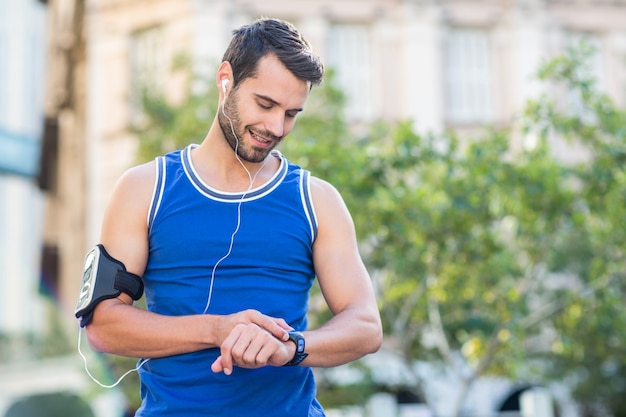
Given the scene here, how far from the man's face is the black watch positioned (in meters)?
0.53

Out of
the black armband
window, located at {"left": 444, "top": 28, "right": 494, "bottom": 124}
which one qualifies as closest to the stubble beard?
the black armband

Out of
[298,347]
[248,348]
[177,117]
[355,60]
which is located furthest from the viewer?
[355,60]

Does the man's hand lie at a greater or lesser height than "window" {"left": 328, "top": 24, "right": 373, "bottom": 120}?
greater

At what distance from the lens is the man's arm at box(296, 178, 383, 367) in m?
2.48

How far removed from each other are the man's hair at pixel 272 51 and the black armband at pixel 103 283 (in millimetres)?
570

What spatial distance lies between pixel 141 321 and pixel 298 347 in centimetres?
39

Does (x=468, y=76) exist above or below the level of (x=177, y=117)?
below

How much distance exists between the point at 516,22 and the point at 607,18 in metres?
2.42

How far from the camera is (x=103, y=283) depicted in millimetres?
2484

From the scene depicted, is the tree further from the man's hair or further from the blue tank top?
the blue tank top

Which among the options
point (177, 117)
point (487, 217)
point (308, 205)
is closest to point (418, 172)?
point (487, 217)

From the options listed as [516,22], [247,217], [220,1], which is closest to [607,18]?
[516,22]

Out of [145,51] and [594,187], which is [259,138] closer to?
[594,187]

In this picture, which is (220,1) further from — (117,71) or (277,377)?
(277,377)
